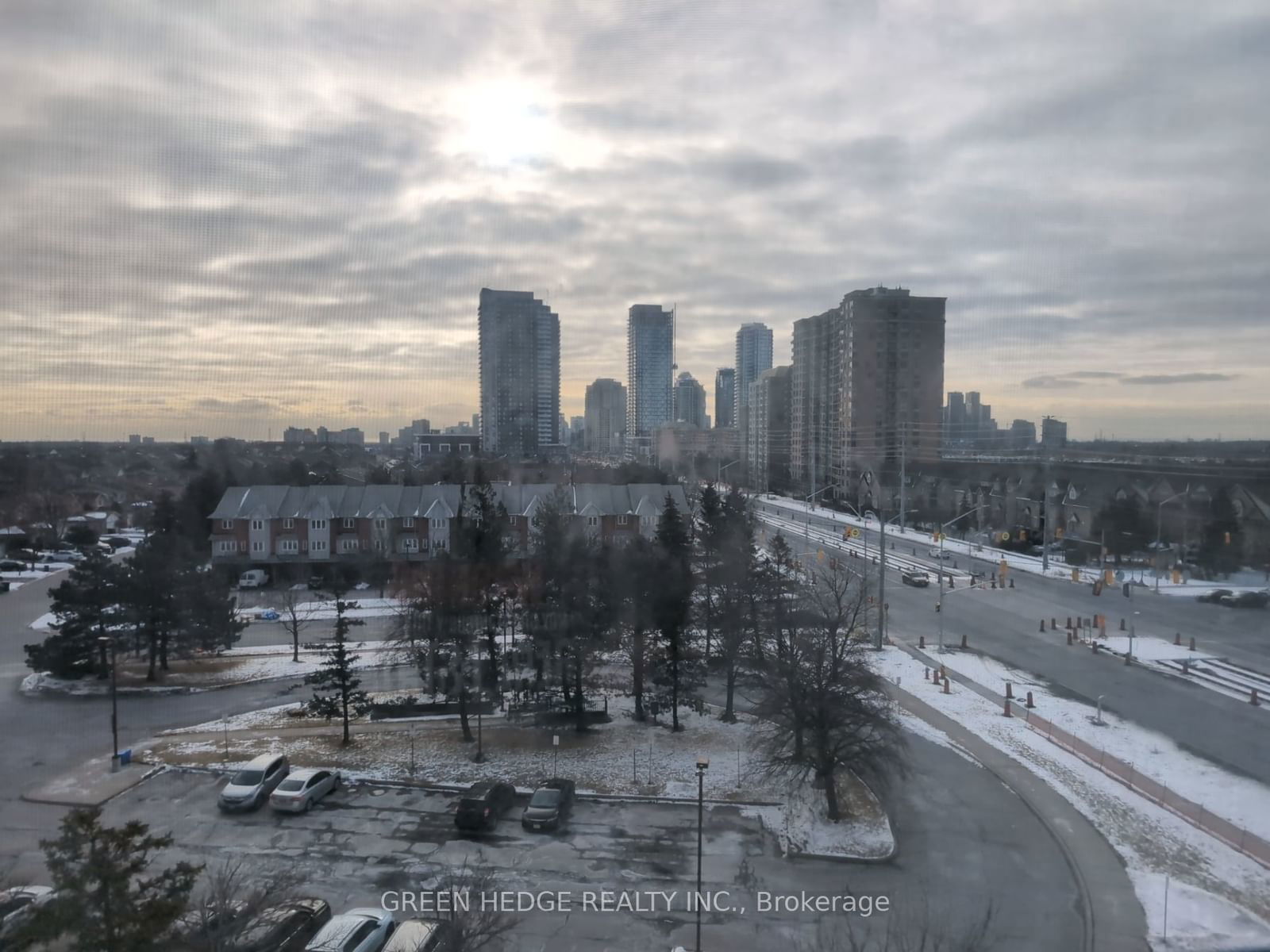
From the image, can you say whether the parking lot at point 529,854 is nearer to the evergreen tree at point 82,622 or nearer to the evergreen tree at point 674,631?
Answer: the evergreen tree at point 674,631

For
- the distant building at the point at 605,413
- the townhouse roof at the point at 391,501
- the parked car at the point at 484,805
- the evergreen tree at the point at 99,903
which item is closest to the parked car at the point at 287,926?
the evergreen tree at the point at 99,903

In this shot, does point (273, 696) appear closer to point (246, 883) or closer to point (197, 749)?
point (197, 749)

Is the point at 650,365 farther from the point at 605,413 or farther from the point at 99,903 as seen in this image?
the point at 99,903

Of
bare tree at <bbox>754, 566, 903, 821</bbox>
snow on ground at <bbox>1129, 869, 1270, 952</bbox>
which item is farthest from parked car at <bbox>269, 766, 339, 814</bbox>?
snow on ground at <bbox>1129, 869, 1270, 952</bbox>

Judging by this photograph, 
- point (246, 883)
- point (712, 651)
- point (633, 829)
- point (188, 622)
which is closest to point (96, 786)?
point (246, 883)

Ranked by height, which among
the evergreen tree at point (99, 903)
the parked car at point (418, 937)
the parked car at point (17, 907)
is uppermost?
the evergreen tree at point (99, 903)

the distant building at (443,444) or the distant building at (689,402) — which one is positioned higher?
the distant building at (689,402)

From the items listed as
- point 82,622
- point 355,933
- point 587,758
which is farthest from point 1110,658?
point 82,622
